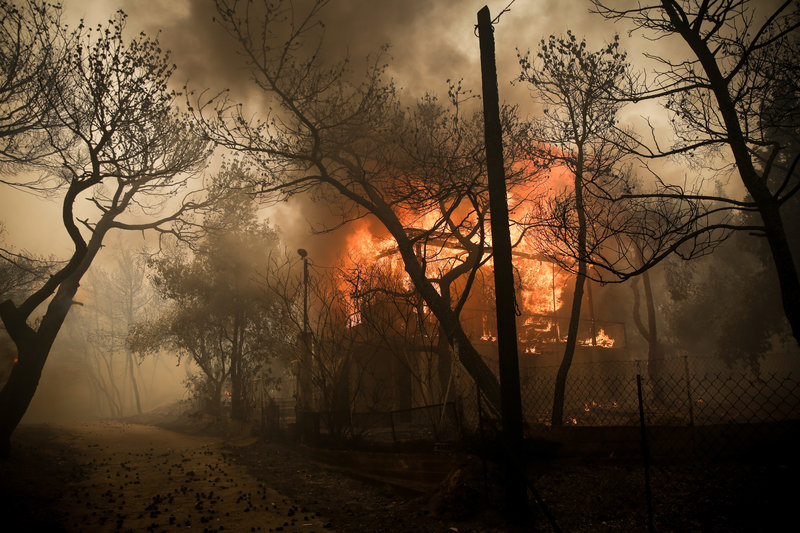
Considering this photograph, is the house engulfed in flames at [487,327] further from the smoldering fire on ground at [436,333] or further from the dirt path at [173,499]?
the dirt path at [173,499]

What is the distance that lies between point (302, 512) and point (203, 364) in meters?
25.0

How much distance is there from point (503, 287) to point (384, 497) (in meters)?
5.33

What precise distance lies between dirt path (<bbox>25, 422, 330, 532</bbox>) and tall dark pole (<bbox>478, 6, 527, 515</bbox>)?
324 cm

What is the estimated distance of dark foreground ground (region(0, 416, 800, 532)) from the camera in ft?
18.4

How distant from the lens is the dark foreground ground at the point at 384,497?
5.61m

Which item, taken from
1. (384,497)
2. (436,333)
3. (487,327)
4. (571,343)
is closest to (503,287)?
(384,497)

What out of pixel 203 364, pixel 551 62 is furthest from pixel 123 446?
pixel 551 62

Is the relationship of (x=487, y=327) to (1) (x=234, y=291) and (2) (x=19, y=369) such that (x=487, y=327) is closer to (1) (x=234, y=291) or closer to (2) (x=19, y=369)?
(1) (x=234, y=291)

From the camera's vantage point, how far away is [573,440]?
7918 millimetres

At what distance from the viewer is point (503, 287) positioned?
6.36m

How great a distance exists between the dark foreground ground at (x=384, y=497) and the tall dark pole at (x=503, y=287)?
95 cm

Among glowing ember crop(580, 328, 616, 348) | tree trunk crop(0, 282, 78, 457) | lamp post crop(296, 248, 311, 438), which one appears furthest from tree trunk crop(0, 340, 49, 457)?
glowing ember crop(580, 328, 616, 348)

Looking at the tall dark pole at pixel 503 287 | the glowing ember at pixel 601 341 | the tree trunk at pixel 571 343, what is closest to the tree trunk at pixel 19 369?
the tall dark pole at pixel 503 287

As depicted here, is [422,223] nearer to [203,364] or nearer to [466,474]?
[466,474]
